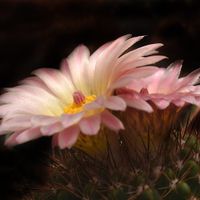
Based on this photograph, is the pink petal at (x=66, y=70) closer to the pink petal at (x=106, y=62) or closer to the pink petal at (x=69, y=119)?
the pink petal at (x=106, y=62)

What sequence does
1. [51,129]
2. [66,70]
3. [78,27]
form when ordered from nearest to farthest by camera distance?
1. [51,129]
2. [66,70]
3. [78,27]

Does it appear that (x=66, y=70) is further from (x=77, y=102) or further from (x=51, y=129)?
(x=51, y=129)

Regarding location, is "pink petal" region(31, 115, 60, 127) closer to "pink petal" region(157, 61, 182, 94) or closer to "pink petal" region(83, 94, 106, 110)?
"pink petal" region(83, 94, 106, 110)

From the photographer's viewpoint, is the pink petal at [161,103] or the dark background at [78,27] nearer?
the pink petal at [161,103]

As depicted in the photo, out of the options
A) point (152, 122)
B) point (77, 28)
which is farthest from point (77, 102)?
point (77, 28)

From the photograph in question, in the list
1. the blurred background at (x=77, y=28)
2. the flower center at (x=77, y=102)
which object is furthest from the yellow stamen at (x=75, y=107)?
the blurred background at (x=77, y=28)

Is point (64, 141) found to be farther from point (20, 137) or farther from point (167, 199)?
point (167, 199)
